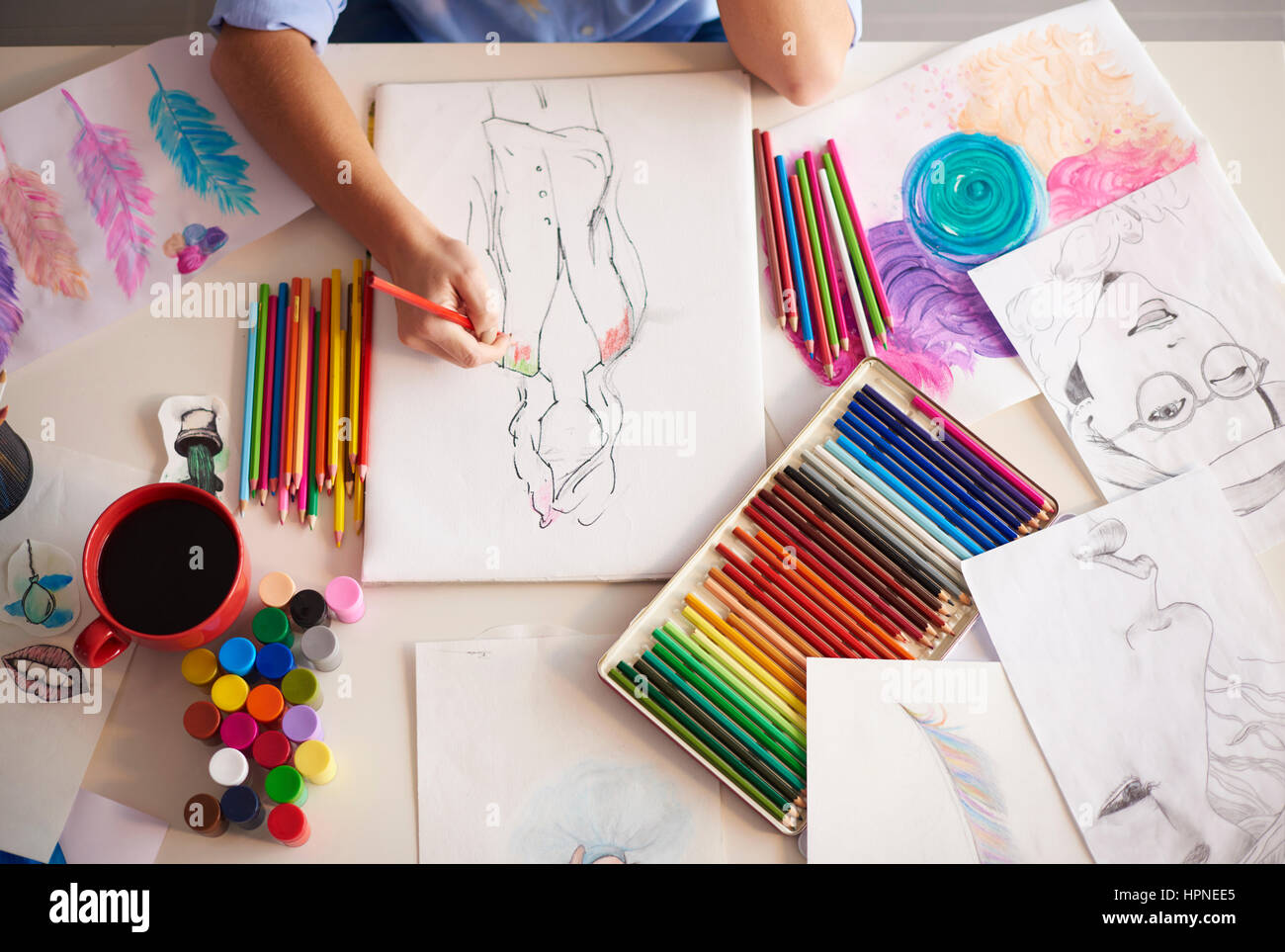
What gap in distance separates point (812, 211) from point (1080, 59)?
1.08 feet

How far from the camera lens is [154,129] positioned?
2.94 ft

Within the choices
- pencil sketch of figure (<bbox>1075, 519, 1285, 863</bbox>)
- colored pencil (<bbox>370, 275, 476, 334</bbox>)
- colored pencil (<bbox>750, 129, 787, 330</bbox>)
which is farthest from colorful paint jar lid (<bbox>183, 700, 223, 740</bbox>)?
pencil sketch of figure (<bbox>1075, 519, 1285, 863</bbox>)

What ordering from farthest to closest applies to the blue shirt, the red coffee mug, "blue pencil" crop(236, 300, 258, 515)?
the blue shirt < "blue pencil" crop(236, 300, 258, 515) < the red coffee mug

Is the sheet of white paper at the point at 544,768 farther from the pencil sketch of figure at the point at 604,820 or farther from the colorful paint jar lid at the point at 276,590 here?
the colorful paint jar lid at the point at 276,590

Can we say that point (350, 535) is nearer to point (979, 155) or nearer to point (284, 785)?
point (284, 785)

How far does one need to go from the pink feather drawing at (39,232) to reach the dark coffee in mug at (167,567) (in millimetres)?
299

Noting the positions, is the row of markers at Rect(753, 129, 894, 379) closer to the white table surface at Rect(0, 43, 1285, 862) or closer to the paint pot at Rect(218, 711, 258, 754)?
the white table surface at Rect(0, 43, 1285, 862)

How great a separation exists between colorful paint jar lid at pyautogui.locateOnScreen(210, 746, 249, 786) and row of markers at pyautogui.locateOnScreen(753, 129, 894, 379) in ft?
1.94

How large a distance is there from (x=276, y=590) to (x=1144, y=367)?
794 millimetres

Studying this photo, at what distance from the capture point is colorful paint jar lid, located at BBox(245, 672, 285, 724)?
707 millimetres

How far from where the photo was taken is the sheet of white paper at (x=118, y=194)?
846mm

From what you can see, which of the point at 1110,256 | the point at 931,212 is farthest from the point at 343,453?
the point at 1110,256
